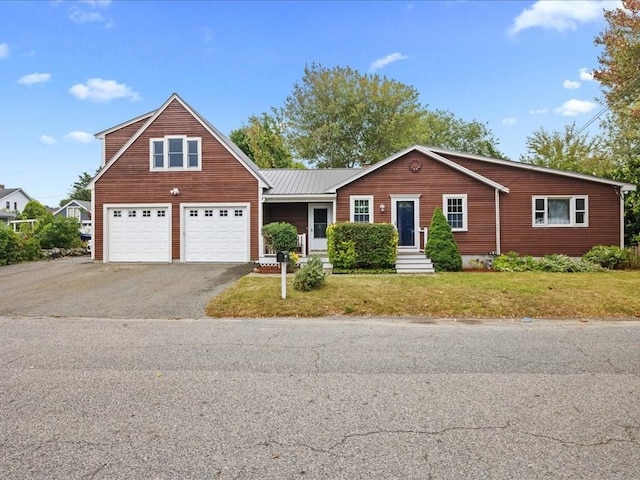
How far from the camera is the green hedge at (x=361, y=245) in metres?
13.9

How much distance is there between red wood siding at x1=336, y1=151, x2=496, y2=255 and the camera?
1659 centimetres

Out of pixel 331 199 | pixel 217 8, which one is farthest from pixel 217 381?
pixel 217 8

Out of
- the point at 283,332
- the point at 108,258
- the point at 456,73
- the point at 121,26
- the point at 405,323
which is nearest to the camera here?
the point at 283,332

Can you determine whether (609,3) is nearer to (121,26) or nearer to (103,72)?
(121,26)

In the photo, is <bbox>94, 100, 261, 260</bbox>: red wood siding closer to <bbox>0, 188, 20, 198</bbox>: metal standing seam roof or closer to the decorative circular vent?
Result: the decorative circular vent

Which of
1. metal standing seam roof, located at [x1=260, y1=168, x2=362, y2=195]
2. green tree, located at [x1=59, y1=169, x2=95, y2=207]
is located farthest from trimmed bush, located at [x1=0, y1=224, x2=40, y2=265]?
green tree, located at [x1=59, y1=169, x2=95, y2=207]

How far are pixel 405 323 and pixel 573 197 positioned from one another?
41.1 feet

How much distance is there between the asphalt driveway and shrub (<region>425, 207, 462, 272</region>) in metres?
6.71

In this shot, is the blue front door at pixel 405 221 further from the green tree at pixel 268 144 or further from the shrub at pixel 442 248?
the green tree at pixel 268 144

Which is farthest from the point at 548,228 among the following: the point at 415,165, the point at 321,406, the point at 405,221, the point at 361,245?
the point at 321,406

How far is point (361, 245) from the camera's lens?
13977mm

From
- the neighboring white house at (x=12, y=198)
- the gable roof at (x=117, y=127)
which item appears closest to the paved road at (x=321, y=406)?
the gable roof at (x=117, y=127)

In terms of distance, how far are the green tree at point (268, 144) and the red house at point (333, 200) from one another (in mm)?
21257

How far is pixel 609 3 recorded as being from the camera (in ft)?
64.5
